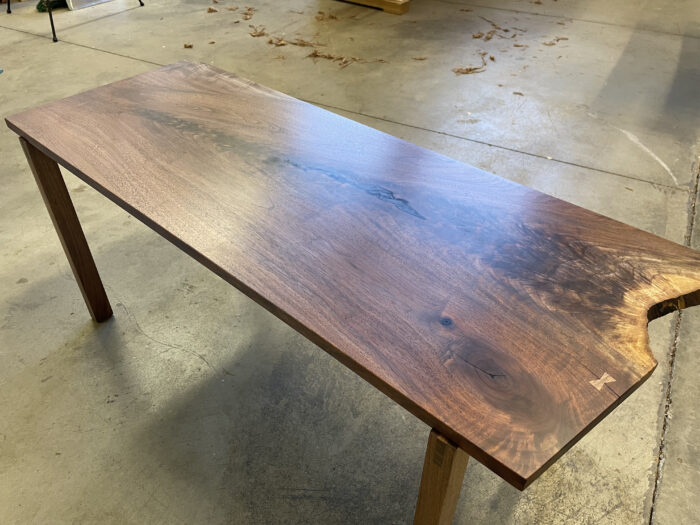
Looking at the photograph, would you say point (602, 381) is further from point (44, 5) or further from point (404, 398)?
point (44, 5)

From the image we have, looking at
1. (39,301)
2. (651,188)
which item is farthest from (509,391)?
(651,188)

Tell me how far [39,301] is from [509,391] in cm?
153

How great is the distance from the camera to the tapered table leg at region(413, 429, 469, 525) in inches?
28.8

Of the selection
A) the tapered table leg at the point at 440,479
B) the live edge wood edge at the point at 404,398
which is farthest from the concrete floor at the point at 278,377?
the live edge wood edge at the point at 404,398

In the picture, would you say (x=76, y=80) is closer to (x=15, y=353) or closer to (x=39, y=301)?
(x=39, y=301)

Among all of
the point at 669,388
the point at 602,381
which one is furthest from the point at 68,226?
the point at 669,388

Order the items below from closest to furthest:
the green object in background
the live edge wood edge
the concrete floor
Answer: the live edge wood edge < the concrete floor < the green object in background

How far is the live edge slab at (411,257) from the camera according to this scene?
0.74 m

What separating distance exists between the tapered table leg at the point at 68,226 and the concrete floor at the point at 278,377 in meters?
0.09

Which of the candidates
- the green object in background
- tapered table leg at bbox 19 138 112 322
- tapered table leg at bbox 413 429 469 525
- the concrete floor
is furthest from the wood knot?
the green object in background

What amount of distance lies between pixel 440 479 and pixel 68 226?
1186mm

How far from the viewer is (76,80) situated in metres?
2.99

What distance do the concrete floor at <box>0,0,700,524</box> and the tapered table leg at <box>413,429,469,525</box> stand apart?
1.34 ft

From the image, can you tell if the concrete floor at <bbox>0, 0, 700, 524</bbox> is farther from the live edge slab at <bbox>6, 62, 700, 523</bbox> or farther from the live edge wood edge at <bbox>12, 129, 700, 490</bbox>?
the live edge wood edge at <bbox>12, 129, 700, 490</bbox>
